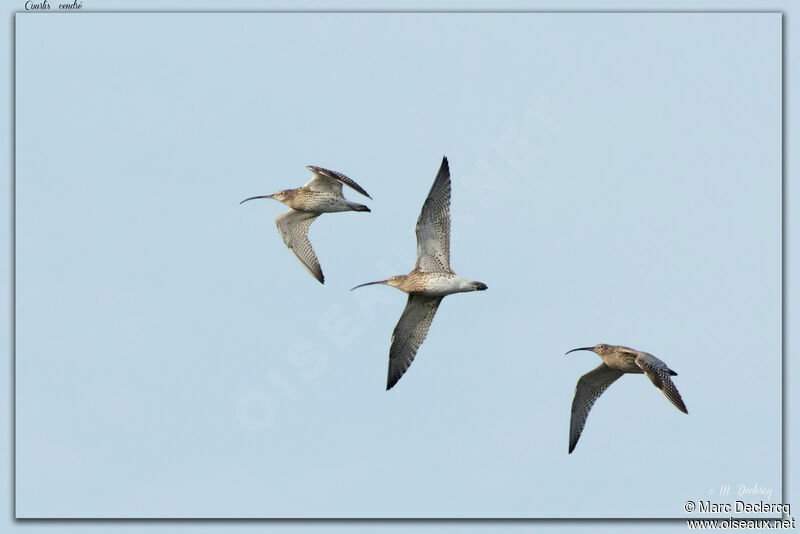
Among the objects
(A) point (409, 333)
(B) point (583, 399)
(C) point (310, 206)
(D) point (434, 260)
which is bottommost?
(B) point (583, 399)

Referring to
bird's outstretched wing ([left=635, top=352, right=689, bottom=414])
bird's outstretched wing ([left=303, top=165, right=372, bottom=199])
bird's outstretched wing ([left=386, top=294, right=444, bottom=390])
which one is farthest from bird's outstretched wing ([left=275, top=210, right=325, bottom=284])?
bird's outstretched wing ([left=635, top=352, right=689, bottom=414])

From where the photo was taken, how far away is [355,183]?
20.6 m

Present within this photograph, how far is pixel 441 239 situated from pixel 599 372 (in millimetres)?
3456

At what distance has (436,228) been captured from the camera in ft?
65.4

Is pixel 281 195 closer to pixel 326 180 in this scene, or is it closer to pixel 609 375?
pixel 326 180

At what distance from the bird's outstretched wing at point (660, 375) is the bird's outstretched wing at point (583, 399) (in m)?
1.52

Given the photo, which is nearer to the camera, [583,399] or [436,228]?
[436,228]

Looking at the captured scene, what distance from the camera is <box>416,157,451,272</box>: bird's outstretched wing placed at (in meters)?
19.9

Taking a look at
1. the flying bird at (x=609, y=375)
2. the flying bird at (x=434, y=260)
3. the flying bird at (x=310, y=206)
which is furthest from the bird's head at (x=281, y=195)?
the flying bird at (x=609, y=375)

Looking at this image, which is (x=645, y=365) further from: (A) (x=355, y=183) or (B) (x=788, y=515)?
(A) (x=355, y=183)

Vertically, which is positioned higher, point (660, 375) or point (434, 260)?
point (434, 260)

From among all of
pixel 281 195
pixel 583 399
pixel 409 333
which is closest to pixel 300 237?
pixel 281 195

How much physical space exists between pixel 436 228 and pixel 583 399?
3.93m

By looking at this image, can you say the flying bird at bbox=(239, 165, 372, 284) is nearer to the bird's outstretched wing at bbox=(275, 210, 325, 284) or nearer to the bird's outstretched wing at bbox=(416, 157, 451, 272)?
the bird's outstretched wing at bbox=(275, 210, 325, 284)
